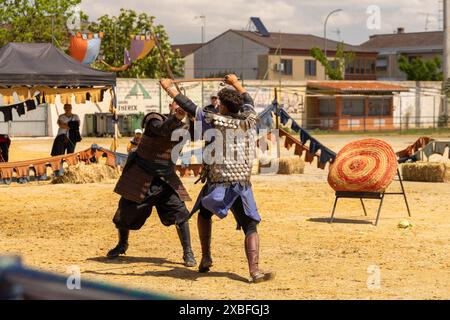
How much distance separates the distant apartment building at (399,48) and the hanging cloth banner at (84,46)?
5984 centimetres

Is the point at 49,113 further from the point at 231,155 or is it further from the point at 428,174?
the point at 231,155

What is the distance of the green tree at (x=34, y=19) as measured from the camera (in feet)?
167

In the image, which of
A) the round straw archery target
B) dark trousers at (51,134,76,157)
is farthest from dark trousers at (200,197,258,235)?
dark trousers at (51,134,76,157)

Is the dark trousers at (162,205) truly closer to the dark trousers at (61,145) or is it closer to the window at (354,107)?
the dark trousers at (61,145)

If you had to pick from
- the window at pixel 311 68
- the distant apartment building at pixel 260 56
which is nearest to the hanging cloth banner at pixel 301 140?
the distant apartment building at pixel 260 56

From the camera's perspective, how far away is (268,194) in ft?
53.4

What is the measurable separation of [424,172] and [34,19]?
120 ft

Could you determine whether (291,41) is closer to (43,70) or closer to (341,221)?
(43,70)

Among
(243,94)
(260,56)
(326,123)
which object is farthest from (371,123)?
(243,94)

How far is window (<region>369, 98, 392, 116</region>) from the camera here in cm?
5456

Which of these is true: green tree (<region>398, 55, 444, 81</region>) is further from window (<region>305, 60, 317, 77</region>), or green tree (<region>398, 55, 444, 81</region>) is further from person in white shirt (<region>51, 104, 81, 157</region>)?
person in white shirt (<region>51, 104, 81, 157</region>)

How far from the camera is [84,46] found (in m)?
30.0

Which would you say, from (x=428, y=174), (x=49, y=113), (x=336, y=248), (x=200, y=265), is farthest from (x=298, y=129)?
(x=49, y=113)
